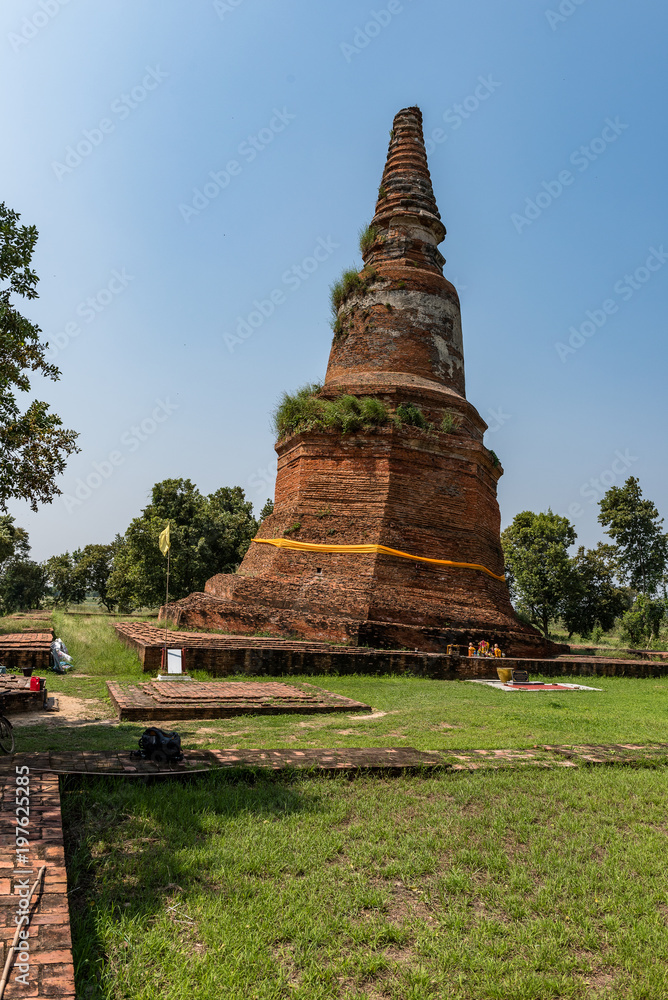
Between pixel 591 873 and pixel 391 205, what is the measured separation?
1831 centimetres

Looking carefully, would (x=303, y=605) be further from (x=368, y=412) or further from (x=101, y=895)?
(x=101, y=895)

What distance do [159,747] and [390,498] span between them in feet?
33.8

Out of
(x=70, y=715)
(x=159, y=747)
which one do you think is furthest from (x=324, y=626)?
(x=159, y=747)

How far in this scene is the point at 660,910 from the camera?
2910mm

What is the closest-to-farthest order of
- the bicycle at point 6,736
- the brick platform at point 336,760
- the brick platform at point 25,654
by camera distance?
1. the brick platform at point 336,760
2. the bicycle at point 6,736
3. the brick platform at point 25,654

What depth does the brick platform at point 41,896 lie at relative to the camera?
6.37 feet

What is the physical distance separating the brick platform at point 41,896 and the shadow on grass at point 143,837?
177 millimetres

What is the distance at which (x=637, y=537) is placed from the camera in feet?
110

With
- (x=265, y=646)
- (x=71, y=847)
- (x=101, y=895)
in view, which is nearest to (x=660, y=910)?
(x=101, y=895)

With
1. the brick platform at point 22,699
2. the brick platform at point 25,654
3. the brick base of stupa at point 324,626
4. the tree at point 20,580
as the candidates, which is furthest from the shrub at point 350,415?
the tree at point 20,580

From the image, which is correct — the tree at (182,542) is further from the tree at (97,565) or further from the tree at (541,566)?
the tree at (541,566)

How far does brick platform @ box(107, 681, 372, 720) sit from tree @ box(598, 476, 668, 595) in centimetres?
2959

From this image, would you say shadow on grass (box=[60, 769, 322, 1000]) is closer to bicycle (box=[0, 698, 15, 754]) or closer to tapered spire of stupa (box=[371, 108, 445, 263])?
bicycle (box=[0, 698, 15, 754])

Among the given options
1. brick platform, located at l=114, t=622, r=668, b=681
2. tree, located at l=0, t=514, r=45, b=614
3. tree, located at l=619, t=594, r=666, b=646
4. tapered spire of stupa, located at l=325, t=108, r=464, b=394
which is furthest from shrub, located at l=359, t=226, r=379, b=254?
tree, located at l=0, t=514, r=45, b=614
